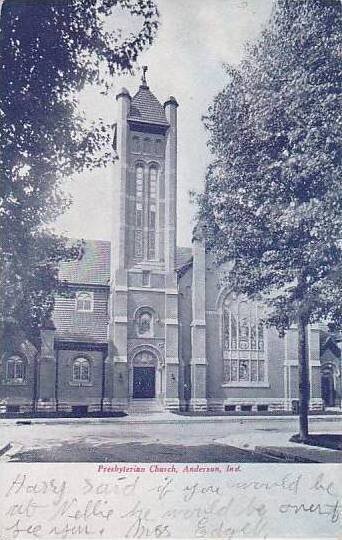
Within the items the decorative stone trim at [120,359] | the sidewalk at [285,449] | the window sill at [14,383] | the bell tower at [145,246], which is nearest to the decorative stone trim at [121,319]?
the bell tower at [145,246]

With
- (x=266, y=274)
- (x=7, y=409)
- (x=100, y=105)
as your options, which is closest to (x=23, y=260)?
(x=7, y=409)

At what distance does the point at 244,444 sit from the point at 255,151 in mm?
2150

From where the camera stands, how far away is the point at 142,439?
3.47m

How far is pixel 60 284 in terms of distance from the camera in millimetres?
3789

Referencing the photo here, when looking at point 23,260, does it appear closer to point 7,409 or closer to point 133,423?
point 7,409

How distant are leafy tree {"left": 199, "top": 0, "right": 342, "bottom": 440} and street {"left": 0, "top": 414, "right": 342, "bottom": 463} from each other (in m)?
0.28

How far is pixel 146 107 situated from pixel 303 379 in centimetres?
244

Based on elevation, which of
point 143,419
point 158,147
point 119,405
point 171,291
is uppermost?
point 158,147

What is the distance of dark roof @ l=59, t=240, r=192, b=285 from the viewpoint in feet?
12.4

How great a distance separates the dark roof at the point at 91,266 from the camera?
3779 millimetres

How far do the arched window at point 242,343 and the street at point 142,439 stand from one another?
2.09 ft

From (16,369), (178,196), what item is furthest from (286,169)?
(16,369)

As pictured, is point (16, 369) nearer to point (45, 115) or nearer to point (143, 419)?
point (143, 419)

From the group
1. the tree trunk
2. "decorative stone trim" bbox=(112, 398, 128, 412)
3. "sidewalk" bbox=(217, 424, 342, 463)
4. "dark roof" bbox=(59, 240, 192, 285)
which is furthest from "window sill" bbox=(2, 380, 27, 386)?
the tree trunk
